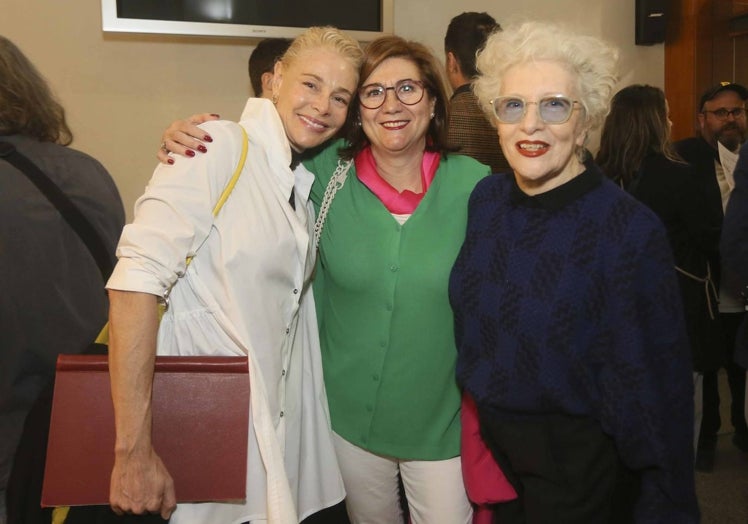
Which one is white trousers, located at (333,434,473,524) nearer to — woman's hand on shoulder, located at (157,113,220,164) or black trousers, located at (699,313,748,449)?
woman's hand on shoulder, located at (157,113,220,164)

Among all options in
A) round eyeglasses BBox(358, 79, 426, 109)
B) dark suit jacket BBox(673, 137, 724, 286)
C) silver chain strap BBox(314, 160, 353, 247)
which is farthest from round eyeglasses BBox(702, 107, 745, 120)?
silver chain strap BBox(314, 160, 353, 247)

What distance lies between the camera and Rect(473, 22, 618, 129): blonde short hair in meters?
1.49

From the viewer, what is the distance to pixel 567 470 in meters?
1.48

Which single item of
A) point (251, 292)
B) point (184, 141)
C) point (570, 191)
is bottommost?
point (251, 292)

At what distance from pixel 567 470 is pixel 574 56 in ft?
2.88

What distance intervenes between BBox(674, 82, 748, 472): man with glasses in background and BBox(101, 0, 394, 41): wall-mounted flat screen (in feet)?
5.52

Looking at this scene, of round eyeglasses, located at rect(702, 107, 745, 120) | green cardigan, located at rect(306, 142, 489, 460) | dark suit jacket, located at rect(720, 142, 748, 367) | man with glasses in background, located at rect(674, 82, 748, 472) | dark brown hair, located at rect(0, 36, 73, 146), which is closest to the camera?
dark brown hair, located at rect(0, 36, 73, 146)

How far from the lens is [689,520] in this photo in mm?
1443

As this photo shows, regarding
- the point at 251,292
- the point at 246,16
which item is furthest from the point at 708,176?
the point at 251,292

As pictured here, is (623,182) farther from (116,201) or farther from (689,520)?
(116,201)

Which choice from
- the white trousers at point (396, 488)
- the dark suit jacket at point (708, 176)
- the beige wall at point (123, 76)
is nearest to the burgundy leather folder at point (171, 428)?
the white trousers at point (396, 488)

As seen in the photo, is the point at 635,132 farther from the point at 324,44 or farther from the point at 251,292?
the point at 251,292

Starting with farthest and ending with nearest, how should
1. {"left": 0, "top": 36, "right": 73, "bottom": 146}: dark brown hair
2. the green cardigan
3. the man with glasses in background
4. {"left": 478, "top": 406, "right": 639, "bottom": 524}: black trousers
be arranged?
the man with glasses in background < the green cardigan < {"left": 0, "top": 36, "right": 73, "bottom": 146}: dark brown hair < {"left": 478, "top": 406, "right": 639, "bottom": 524}: black trousers

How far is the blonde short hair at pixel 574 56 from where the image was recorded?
149cm
